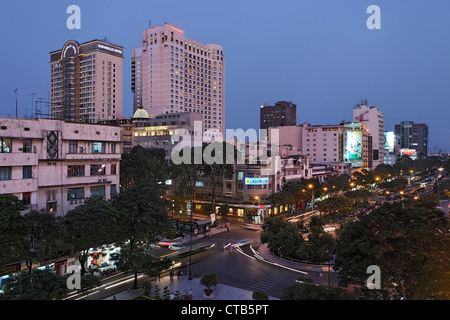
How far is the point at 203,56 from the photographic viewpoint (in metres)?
165

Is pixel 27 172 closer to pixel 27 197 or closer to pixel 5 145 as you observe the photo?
pixel 27 197

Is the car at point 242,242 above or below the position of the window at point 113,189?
below

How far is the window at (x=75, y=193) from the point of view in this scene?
39.4 metres

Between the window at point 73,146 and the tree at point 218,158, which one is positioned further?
the tree at point 218,158

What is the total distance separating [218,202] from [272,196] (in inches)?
460

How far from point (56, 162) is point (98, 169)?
5710 mm

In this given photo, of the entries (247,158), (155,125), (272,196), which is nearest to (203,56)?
(155,125)

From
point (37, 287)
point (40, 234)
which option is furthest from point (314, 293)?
point (40, 234)

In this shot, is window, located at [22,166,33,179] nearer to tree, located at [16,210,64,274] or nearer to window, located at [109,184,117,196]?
tree, located at [16,210,64,274]

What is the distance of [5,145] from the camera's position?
34031 millimetres

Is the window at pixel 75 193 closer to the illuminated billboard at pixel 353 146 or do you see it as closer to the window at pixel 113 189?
the window at pixel 113 189

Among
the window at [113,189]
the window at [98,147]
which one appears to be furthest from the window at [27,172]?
the window at [113,189]
